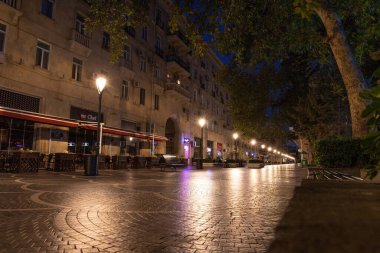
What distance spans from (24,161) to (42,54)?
25.1 feet

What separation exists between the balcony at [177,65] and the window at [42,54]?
1520 centimetres

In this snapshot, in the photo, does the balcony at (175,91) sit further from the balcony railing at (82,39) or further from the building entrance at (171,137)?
the balcony railing at (82,39)

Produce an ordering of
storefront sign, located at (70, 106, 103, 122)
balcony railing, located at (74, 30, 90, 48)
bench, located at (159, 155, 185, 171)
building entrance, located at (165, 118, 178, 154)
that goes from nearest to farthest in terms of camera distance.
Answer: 1. bench, located at (159, 155, 185, 171)
2. storefront sign, located at (70, 106, 103, 122)
3. balcony railing, located at (74, 30, 90, 48)
4. building entrance, located at (165, 118, 178, 154)

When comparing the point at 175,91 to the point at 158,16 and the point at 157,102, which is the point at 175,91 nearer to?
the point at 157,102

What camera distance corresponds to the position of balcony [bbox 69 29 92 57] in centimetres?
2011

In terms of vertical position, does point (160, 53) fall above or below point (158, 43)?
below

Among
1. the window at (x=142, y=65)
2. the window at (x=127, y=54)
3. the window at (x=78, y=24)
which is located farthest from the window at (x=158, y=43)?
the window at (x=78, y=24)

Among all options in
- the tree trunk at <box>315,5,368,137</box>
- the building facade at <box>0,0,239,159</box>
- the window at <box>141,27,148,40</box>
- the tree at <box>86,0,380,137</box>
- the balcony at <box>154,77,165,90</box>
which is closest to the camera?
the tree trunk at <box>315,5,368,137</box>

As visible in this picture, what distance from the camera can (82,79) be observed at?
21.2 metres

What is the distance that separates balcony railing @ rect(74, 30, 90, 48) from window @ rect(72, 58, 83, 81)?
124 centimetres

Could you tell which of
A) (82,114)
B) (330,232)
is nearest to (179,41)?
(82,114)

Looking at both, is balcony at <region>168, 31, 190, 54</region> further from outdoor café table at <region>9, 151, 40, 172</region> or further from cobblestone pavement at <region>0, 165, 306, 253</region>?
cobblestone pavement at <region>0, 165, 306, 253</region>

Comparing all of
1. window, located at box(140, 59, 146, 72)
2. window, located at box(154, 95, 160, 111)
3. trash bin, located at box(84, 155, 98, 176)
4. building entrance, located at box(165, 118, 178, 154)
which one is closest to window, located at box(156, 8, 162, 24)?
window, located at box(140, 59, 146, 72)

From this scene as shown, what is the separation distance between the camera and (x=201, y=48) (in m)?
12.9
